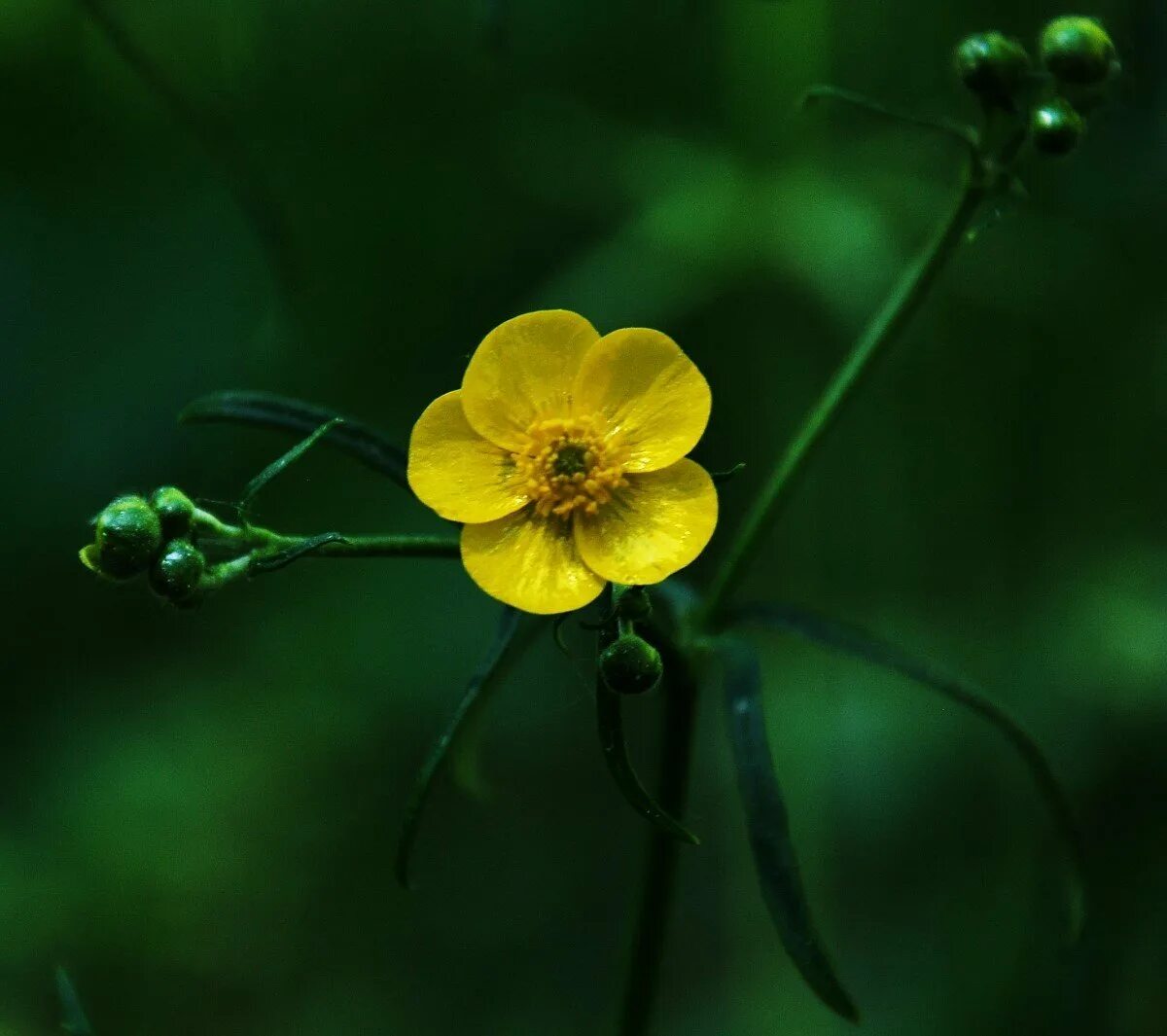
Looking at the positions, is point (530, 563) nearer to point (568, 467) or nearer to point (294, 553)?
point (568, 467)

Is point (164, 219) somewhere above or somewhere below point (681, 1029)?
above

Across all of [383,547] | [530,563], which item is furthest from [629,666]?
[383,547]

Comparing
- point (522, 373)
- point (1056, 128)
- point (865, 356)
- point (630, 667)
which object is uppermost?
point (1056, 128)

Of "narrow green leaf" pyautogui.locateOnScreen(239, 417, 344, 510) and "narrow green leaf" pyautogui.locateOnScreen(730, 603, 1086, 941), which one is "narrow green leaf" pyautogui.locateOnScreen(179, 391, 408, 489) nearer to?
"narrow green leaf" pyautogui.locateOnScreen(239, 417, 344, 510)

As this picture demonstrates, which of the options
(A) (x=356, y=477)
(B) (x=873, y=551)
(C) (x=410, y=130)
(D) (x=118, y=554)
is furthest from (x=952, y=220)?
(C) (x=410, y=130)

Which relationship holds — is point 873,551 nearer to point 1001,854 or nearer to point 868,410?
point 868,410

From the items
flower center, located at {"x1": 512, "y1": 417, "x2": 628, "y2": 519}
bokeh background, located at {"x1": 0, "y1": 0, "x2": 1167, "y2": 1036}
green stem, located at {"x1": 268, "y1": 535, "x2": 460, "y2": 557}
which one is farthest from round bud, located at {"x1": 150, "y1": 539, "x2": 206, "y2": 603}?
bokeh background, located at {"x1": 0, "y1": 0, "x2": 1167, "y2": 1036}
